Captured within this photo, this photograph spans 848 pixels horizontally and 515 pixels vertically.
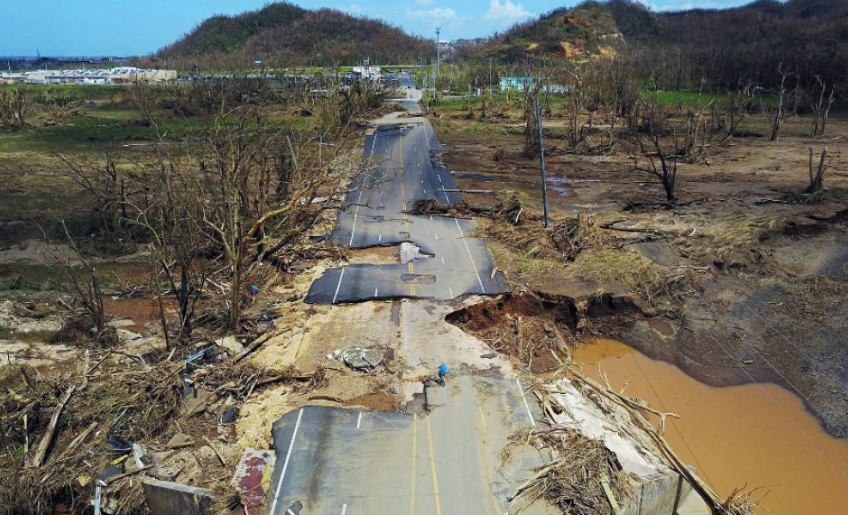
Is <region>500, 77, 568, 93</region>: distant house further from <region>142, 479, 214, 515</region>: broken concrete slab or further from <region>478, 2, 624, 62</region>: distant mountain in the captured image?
<region>142, 479, 214, 515</region>: broken concrete slab

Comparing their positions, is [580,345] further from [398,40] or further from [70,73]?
[398,40]

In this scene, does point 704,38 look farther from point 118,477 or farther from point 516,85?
point 118,477

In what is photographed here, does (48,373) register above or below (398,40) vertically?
below

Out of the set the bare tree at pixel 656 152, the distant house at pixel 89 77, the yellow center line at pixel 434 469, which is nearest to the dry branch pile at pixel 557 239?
the bare tree at pixel 656 152

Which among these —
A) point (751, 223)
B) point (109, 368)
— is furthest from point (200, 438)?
point (751, 223)

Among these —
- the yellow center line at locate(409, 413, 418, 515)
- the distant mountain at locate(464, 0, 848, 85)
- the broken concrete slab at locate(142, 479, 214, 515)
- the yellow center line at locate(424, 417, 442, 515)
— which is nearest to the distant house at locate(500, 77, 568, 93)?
the distant mountain at locate(464, 0, 848, 85)
